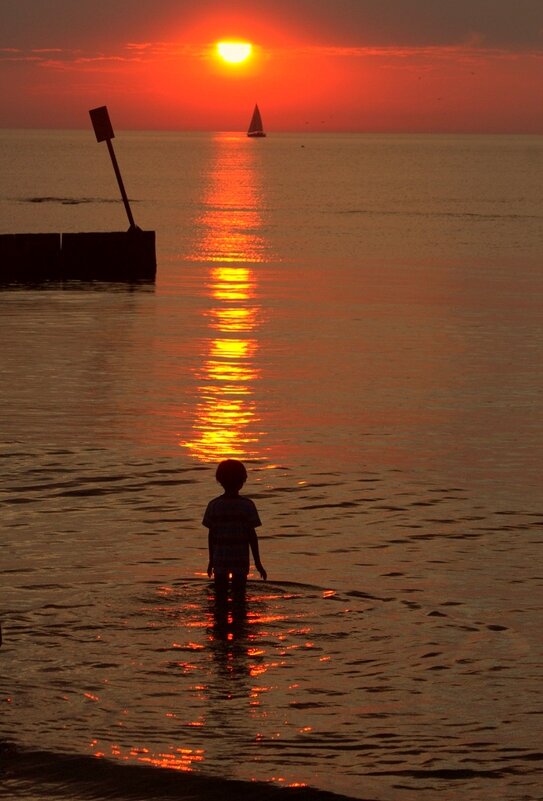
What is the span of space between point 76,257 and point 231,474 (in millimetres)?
23469

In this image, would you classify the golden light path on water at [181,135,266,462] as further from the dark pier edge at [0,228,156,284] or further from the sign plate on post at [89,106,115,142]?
the sign plate on post at [89,106,115,142]

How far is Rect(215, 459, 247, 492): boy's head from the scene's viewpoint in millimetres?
9125

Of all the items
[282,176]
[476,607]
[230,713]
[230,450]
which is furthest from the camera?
[282,176]

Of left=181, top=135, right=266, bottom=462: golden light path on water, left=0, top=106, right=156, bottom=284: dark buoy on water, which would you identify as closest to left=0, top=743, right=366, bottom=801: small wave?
left=181, top=135, right=266, bottom=462: golden light path on water

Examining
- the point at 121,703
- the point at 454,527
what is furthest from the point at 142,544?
the point at 121,703

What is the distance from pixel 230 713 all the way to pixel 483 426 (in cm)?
887

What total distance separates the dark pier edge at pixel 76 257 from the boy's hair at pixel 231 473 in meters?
22.9

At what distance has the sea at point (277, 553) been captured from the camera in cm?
717

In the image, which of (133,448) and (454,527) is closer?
(454,527)

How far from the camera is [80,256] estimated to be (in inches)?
1261

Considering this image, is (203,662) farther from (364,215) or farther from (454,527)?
(364,215)

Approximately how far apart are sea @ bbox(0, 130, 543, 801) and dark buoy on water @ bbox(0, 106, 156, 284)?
414 cm

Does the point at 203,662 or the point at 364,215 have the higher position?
the point at 364,215

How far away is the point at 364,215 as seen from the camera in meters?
76.1
